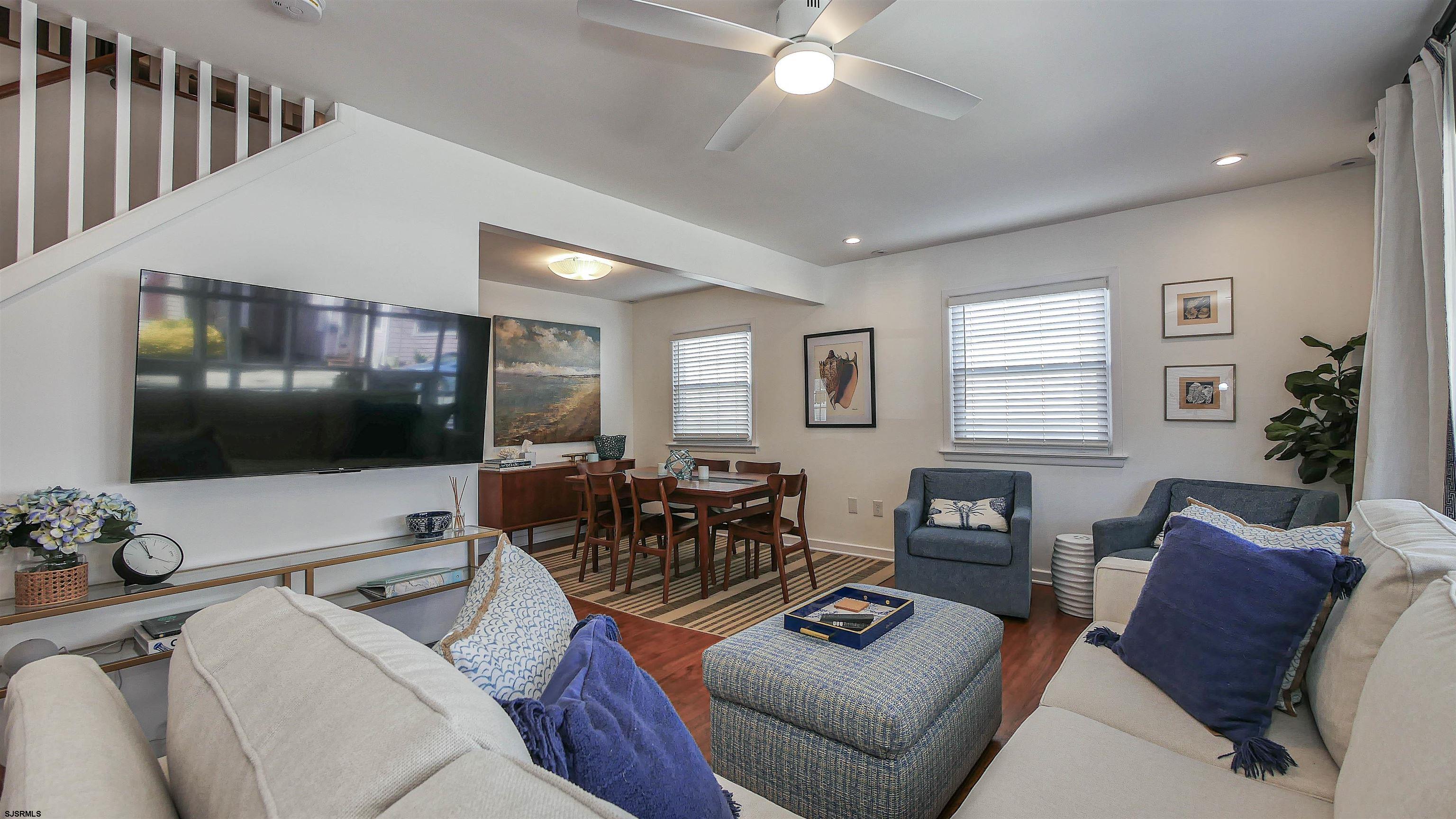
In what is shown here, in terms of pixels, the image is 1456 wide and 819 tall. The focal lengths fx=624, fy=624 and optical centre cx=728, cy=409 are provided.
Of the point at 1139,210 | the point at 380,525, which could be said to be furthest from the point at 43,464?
the point at 1139,210

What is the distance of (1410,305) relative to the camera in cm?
229

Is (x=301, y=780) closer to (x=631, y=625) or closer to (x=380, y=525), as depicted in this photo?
(x=380, y=525)

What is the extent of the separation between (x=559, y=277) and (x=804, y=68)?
4.22 metres

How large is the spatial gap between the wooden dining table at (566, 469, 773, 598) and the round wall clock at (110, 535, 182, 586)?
8.19ft

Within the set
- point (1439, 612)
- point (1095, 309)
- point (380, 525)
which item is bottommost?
point (380, 525)

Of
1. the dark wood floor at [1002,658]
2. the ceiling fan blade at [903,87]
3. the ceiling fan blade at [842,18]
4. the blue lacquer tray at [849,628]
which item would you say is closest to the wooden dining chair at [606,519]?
the dark wood floor at [1002,658]

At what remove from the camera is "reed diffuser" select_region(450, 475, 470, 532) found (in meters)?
3.04

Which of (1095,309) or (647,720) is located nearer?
(647,720)

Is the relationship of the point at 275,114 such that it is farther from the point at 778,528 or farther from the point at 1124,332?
the point at 1124,332

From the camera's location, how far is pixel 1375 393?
238cm

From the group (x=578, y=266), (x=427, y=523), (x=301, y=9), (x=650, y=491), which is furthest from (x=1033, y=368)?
(x=301, y=9)

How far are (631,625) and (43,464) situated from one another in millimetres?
2560

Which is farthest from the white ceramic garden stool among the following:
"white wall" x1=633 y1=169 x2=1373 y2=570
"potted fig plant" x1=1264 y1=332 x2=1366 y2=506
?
"potted fig plant" x1=1264 y1=332 x2=1366 y2=506

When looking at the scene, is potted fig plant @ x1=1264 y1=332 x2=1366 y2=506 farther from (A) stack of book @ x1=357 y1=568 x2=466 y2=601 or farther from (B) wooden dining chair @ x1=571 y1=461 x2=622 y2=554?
(A) stack of book @ x1=357 y1=568 x2=466 y2=601
